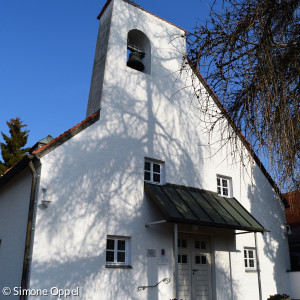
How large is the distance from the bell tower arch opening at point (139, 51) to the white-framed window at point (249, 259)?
24.4 ft

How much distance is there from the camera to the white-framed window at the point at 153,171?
11.0 meters

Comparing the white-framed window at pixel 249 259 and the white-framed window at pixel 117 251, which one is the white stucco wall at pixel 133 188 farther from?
the white-framed window at pixel 249 259

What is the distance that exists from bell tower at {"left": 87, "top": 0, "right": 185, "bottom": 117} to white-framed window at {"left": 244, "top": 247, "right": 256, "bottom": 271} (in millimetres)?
6729

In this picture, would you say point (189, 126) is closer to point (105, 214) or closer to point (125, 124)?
point (125, 124)

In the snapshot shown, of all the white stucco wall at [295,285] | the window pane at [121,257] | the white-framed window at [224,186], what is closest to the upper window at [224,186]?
the white-framed window at [224,186]

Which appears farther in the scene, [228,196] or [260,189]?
[260,189]

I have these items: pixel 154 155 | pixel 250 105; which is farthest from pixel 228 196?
pixel 250 105

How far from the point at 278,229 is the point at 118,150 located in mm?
7756

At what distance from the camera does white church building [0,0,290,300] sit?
873 cm

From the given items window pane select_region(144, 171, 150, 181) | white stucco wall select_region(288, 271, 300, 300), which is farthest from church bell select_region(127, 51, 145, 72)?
white stucco wall select_region(288, 271, 300, 300)

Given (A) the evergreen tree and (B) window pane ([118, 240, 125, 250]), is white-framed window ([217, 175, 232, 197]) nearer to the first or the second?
(B) window pane ([118, 240, 125, 250])

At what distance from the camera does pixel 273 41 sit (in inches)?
203

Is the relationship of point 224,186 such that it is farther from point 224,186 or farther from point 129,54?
point 129,54

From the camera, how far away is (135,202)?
10211 mm
